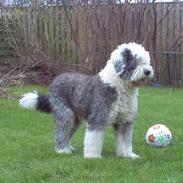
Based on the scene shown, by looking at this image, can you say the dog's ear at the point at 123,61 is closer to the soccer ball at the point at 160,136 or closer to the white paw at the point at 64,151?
the soccer ball at the point at 160,136

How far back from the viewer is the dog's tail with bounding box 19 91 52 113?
24.5ft

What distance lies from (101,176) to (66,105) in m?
1.62

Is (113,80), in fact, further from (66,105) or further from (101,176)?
(101,176)

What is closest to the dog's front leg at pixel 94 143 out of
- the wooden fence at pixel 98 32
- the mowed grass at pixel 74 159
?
the mowed grass at pixel 74 159

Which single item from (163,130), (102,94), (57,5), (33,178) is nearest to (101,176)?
(33,178)

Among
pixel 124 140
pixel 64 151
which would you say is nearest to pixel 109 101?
pixel 124 140

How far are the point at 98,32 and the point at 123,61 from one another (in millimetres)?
9651

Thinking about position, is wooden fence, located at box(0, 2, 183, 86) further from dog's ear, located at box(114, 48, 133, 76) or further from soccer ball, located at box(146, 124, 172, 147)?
dog's ear, located at box(114, 48, 133, 76)

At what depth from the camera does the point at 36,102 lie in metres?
7.50

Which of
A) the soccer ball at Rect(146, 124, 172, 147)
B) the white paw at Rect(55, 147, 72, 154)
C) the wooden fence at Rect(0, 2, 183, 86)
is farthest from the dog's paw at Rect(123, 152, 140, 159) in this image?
the wooden fence at Rect(0, 2, 183, 86)

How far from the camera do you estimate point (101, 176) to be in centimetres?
588

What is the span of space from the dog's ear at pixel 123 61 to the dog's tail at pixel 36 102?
127 centimetres

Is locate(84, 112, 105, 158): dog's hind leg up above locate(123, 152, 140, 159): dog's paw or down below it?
above

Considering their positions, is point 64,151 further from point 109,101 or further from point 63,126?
point 109,101
